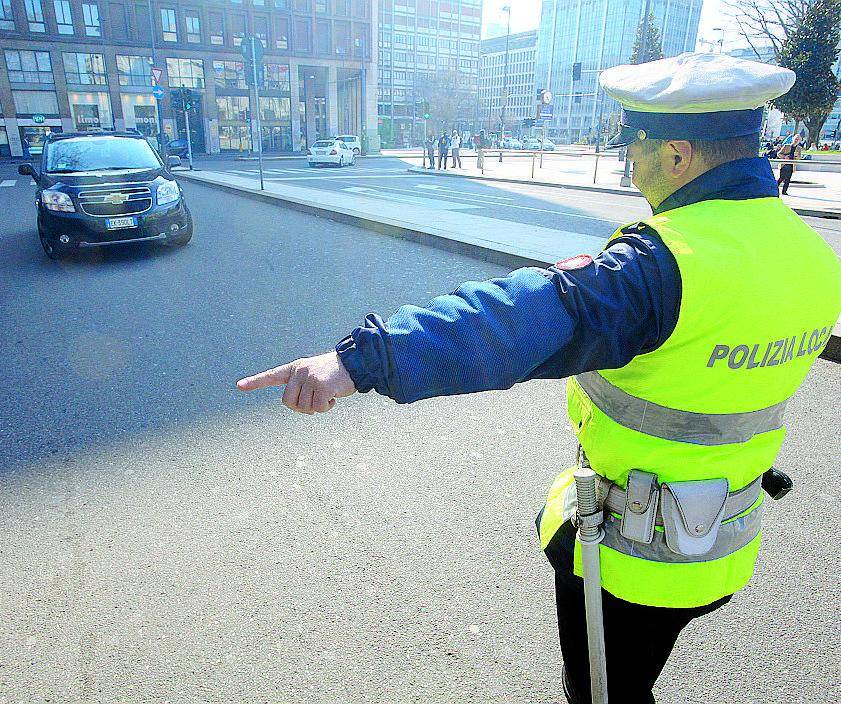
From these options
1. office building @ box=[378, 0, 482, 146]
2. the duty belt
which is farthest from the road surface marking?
office building @ box=[378, 0, 482, 146]

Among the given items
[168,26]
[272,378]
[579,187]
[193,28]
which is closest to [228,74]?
[193,28]

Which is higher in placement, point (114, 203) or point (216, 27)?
point (216, 27)

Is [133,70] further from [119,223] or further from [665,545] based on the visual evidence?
[665,545]

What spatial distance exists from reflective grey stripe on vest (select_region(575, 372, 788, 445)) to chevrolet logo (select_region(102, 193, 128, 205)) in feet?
29.0

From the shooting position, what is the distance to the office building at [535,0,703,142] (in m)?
101

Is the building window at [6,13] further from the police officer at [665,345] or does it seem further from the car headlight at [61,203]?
the police officer at [665,345]

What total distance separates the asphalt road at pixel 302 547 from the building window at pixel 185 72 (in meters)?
56.6

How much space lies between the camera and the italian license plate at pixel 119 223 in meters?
8.53

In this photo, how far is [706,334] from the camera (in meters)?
1.11

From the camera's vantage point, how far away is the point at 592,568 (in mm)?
1317

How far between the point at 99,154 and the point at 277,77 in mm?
54370

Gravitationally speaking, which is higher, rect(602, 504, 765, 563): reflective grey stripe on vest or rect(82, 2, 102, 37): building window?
rect(82, 2, 102, 37): building window

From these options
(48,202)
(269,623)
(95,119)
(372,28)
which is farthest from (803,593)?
(372,28)

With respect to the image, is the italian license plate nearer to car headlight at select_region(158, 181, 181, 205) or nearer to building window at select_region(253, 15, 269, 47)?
car headlight at select_region(158, 181, 181, 205)
